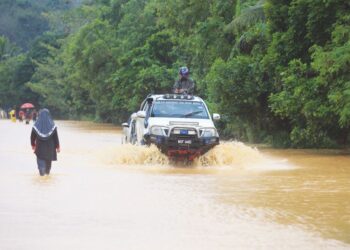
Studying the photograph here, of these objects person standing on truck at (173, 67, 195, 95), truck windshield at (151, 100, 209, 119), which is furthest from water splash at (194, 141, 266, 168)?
person standing on truck at (173, 67, 195, 95)

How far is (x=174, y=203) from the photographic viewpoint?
559 inches

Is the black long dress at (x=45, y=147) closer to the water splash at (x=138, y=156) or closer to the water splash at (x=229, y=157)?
the water splash at (x=138, y=156)

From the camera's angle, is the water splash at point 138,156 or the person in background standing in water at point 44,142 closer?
the person in background standing in water at point 44,142

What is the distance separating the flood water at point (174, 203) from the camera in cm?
1052

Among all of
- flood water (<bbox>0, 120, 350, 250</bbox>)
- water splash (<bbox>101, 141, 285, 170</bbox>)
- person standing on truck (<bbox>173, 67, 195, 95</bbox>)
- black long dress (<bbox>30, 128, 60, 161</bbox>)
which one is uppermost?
person standing on truck (<bbox>173, 67, 195, 95</bbox>)

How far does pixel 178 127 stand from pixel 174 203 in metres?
7.78

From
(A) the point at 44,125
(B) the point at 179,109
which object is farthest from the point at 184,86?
(A) the point at 44,125

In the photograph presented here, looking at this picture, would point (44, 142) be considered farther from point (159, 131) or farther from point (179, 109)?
point (179, 109)

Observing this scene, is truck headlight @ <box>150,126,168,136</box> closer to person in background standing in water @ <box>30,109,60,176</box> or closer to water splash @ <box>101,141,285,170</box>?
water splash @ <box>101,141,285,170</box>

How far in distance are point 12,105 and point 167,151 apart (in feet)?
336

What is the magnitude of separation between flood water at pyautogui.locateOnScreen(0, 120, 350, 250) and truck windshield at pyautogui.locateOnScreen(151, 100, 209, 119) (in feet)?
3.70

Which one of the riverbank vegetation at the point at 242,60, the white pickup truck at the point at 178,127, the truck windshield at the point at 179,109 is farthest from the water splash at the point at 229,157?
the riverbank vegetation at the point at 242,60

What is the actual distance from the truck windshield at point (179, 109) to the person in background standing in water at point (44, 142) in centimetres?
472

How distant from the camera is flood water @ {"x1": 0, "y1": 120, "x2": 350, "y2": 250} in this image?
10.5 meters
